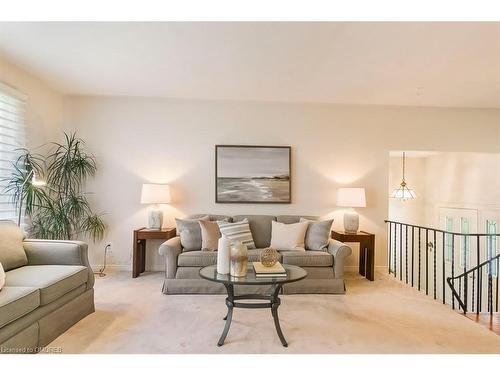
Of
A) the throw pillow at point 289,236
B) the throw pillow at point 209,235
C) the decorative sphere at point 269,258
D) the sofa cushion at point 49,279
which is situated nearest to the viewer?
the sofa cushion at point 49,279

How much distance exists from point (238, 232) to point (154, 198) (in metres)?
1.24

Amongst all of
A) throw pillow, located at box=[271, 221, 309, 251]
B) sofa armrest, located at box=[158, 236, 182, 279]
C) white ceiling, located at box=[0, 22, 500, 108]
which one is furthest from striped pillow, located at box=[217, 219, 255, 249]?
white ceiling, located at box=[0, 22, 500, 108]

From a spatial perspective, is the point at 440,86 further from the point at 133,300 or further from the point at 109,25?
the point at 133,300

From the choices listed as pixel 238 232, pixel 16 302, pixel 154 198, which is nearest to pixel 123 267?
pixel 154 198

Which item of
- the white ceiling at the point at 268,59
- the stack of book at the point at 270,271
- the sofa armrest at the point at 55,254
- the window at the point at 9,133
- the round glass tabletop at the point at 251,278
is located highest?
the white ceiling at the point at 268,59

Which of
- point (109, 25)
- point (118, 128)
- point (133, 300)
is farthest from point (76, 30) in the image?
point (133, 300)

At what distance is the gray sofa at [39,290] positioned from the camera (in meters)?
1.91

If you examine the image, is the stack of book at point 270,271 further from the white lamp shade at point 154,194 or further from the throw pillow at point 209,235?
the white lamp shade at point 154,194

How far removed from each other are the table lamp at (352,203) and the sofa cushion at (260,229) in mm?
1042

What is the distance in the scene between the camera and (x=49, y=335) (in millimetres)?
2211

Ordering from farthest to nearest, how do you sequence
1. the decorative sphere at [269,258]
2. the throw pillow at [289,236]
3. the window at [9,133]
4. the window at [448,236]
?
the window at [448,236]
the throw pillow at [289,236]
the window at [9,133]
the decorative sphere at [269,258]

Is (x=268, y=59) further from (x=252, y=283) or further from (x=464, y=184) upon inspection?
(x=464, y=184)

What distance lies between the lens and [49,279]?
7.57 feet

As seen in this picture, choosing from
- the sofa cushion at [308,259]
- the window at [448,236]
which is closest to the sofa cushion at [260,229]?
the sofa cushion at [308,259]
